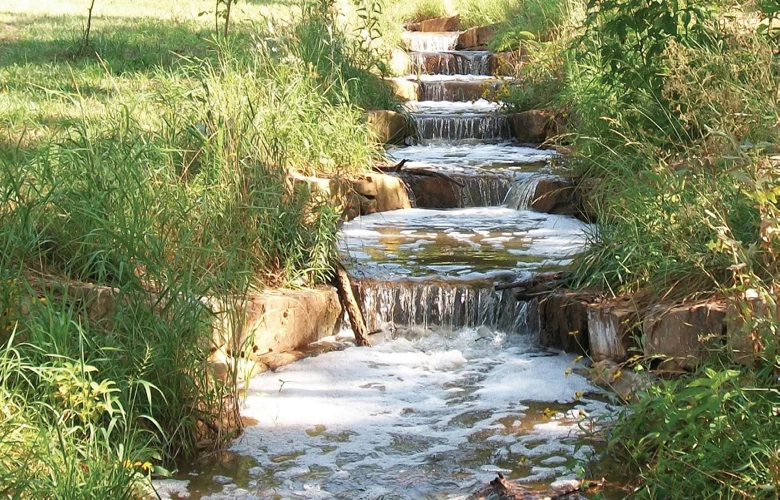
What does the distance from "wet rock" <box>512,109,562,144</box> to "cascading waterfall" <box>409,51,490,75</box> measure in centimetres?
359

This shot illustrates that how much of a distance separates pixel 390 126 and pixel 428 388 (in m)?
6.11

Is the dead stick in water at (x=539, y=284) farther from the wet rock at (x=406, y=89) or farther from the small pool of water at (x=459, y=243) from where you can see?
the wet rock at (x=406, y=89)

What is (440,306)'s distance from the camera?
6707mm

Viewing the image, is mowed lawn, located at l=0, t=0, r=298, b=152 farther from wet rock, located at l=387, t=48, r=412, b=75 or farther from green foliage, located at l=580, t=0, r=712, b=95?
green foliage, located at l=580, t=0, r=712, b=95

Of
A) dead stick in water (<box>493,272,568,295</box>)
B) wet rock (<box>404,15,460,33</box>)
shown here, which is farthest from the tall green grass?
wet rock (<box>404,15,460,33</box>)

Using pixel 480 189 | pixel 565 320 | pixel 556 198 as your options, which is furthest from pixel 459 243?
pixel 565 320

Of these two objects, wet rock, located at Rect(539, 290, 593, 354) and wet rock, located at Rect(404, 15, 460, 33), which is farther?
wet rock, located at Rect(404, 15, 460, 33)

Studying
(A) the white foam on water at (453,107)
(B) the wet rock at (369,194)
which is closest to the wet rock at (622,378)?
(B) the wet rock at (369,194)

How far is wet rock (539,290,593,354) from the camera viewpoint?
605 centimetres

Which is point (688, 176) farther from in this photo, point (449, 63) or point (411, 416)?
point (449, 63)

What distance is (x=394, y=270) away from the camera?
716 cm

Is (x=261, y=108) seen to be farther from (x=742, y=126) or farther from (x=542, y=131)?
(x=542, y=131)

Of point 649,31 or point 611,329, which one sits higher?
point 649,31

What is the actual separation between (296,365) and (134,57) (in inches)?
286
